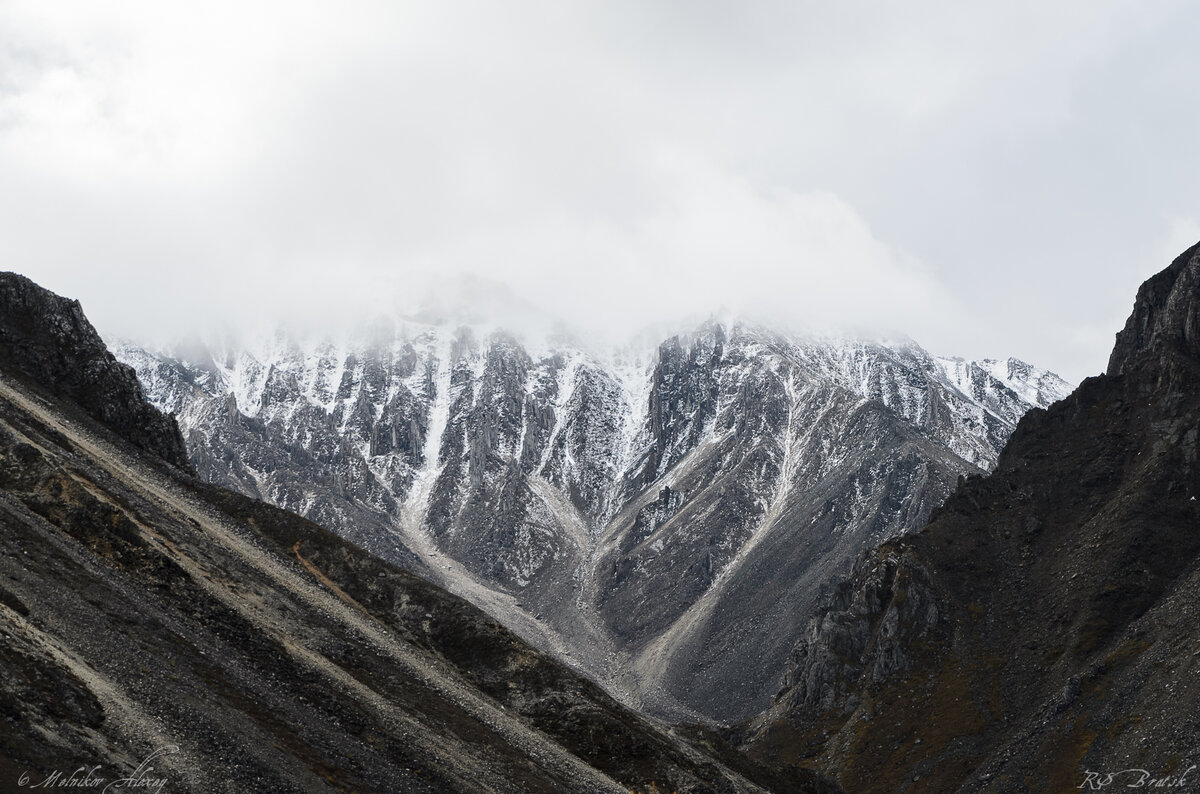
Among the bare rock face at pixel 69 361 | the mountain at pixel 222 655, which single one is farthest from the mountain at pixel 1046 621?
the bare rock face at pixel 69 361

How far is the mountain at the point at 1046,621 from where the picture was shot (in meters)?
107

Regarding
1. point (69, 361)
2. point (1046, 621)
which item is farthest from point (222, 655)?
point (1046, 621)

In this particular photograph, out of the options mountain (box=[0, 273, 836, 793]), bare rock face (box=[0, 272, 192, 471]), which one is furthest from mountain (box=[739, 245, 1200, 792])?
bare rock face (box=[0, 272, 192, 471])

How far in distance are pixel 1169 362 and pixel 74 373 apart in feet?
557

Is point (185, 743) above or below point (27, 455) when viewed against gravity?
below

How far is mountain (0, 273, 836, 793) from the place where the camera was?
43.2 meters

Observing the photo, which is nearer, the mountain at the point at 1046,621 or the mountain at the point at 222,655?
the mountain at the point at 222,655

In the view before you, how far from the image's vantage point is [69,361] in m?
104

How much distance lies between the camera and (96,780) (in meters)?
37.8

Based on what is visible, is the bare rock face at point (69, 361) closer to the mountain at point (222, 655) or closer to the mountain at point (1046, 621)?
the mountain at point (222, 655)

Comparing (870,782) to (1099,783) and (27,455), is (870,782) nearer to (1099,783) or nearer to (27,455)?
(1099,783)

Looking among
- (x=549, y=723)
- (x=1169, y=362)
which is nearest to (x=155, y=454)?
(x=549, y=723)

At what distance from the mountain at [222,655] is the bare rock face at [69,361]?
12.1 inches

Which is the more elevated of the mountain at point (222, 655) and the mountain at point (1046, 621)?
the mountain at point (1046, 621)
